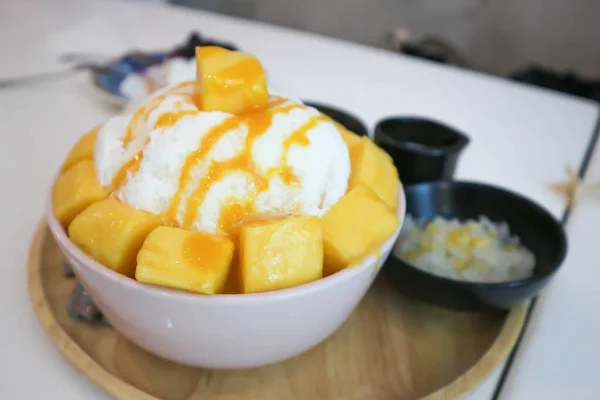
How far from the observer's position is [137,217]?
0.50 m

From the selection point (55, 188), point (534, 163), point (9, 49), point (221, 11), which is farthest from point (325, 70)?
point (221, 11)

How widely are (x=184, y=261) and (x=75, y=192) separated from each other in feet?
0.56

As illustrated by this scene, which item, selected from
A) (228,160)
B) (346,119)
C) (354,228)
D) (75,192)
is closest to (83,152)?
(75,192)

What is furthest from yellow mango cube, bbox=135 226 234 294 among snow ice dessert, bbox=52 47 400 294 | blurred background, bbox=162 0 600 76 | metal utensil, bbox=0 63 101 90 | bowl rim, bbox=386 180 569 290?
blurred background, bbox=162 0 600 76

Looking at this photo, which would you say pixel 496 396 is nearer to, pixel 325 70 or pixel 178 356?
pixel 178 356

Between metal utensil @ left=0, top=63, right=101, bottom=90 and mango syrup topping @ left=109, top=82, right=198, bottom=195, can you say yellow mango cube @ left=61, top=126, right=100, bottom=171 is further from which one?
metal utensil @ left=0, top=63, right=101, bottom=90

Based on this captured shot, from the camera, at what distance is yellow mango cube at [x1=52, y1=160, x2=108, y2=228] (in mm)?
539

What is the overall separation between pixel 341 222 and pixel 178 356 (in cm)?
21

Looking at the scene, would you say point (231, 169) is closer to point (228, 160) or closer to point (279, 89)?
point (228, 160)

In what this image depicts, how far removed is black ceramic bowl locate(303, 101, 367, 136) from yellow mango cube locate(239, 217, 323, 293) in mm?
438

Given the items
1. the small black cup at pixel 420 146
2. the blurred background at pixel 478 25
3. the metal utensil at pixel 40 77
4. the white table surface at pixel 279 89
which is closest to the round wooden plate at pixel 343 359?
the white table surface at pixel 279 89

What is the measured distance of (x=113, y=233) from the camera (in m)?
0.49

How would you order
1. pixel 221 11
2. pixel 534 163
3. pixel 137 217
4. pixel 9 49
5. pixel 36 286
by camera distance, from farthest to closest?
pixel 221 11 → pixel 9 49 → pixel 534 163 → pixel 36 286 → pixel 137 217

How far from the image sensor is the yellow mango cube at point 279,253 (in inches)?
18.3
